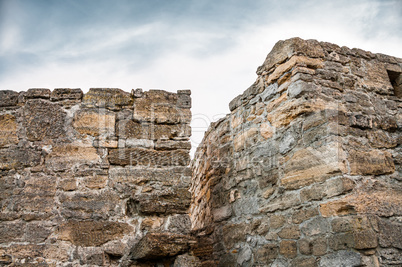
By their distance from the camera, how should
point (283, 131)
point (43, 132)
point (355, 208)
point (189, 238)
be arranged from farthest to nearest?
point (283, 131) < point (43, 132) < point (189, 238) < point (355, 208)

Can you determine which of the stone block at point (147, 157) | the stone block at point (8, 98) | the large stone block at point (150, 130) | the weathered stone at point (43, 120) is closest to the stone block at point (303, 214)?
the stone block at point (147, 157)

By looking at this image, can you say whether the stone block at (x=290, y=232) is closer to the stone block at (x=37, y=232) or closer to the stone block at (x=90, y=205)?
the stone block at (x=90, y=205)

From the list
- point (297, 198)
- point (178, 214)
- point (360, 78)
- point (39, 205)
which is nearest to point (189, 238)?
point (178, 214)

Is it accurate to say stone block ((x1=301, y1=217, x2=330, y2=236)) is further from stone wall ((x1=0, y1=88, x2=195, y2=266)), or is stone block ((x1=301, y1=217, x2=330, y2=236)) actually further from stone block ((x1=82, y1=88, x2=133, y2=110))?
stone block ((x1=82, y1=88, x2=133, y2=110))

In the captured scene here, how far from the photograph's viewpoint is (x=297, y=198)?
3227 millimetres

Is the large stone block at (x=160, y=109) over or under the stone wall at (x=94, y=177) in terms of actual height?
over

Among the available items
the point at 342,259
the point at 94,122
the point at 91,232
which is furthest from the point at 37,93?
the point at 342,259

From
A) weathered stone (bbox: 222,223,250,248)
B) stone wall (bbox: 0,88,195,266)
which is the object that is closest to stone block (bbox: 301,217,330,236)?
weathered stone (bbox: 222,223,250,248)

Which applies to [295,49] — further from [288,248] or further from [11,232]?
[11,232]

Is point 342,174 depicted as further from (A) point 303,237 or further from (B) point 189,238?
(B) point 189,238

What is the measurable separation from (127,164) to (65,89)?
2.97 feet

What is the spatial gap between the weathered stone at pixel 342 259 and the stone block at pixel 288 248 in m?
0.31

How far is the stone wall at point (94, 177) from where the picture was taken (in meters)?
2.87

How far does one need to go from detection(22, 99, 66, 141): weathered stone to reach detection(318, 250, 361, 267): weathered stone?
239cm
